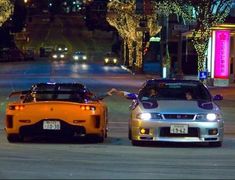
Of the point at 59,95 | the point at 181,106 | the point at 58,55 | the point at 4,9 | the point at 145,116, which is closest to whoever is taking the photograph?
the point at 145,116

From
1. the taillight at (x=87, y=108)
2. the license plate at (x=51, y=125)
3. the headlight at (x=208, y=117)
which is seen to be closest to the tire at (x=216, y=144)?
the headlight at (x=208, y=117)

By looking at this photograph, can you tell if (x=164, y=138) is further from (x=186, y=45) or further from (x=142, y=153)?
(x=186, y=45)

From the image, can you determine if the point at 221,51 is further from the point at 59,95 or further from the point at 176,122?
the point at 176,122

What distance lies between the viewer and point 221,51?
43.8m

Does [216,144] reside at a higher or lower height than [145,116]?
lower

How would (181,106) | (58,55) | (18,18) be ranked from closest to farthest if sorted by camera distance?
(181,106)
(58,55)
(18,18)

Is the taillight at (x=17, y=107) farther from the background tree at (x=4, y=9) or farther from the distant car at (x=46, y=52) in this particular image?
the distant car at (x=46, y=52)

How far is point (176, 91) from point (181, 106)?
1.20 m

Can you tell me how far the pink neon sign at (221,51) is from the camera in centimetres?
4328

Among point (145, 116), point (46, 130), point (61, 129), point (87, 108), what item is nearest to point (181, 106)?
point (145, 116)

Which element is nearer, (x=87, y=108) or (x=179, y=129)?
(x=179, y=129)

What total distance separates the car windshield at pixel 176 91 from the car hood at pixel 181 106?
47cm

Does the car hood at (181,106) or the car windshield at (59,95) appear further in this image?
the car windshield at (59,95)

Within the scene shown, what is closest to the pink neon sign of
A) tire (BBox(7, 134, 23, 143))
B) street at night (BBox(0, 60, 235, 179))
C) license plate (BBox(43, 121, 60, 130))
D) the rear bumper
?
street at night (BBox(0, 60, 235, 179))
